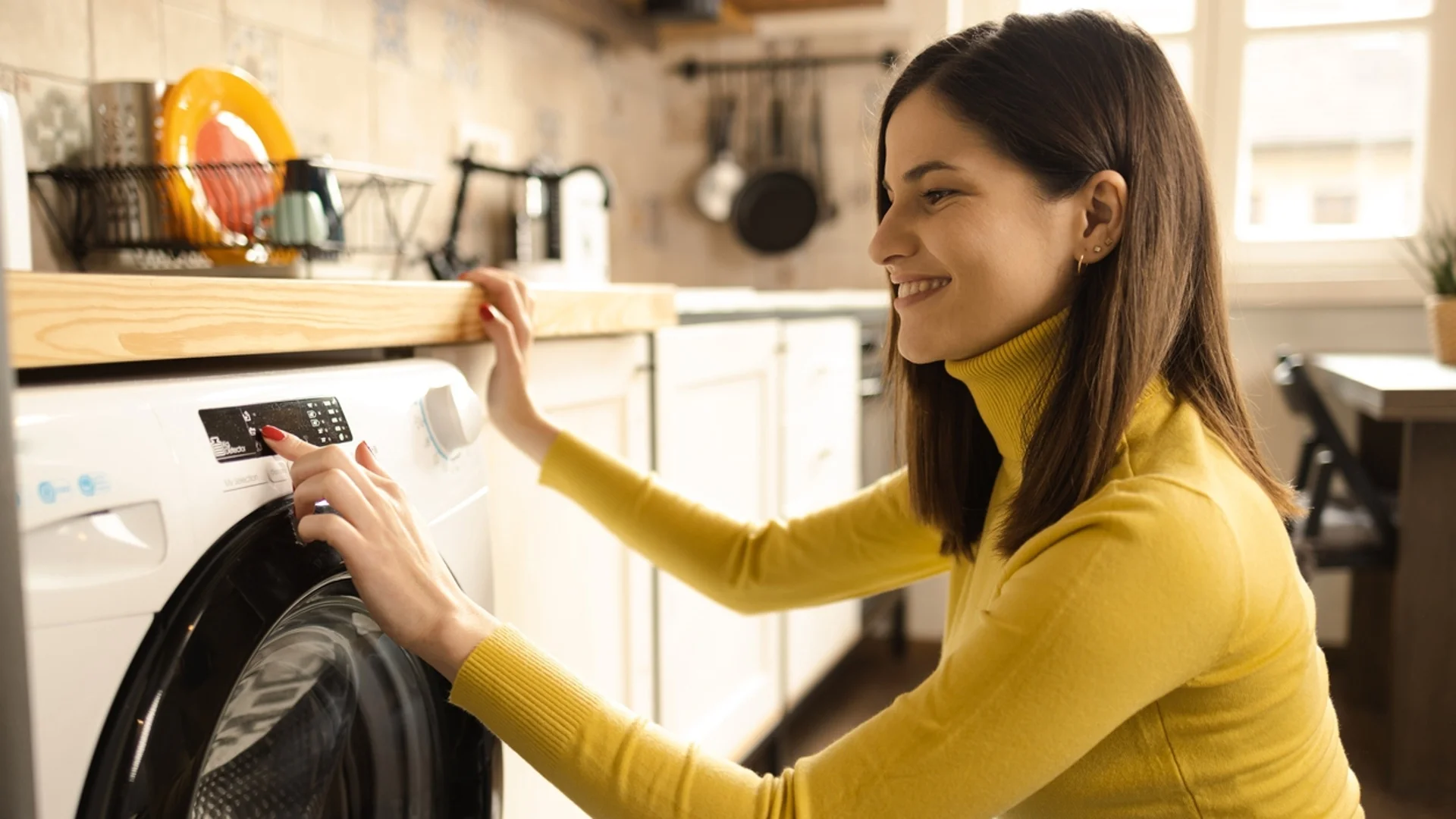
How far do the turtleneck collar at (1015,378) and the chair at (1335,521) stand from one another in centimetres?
143

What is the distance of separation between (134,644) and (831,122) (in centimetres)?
282

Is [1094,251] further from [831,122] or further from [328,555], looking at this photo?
[831,122]

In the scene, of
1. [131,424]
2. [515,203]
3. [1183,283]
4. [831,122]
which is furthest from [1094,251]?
[831,122]

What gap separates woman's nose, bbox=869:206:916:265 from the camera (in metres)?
0.98

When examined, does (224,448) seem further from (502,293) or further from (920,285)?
(920,285)

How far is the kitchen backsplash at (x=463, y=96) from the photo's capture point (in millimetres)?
1381

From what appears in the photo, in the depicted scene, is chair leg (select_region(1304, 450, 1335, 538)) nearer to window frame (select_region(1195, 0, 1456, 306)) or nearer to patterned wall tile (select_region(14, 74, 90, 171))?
window frame (select_region(1195, 0, 1456, 306))

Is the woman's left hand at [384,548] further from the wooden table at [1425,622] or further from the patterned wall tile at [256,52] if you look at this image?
the wooden table at [1425,622]

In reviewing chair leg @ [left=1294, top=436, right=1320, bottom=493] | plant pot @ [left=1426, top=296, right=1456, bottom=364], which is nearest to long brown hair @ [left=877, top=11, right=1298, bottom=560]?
chair leg @ [left=1294, top=436, right=1320, bottom=493]

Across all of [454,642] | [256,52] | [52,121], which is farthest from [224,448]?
[256,52]

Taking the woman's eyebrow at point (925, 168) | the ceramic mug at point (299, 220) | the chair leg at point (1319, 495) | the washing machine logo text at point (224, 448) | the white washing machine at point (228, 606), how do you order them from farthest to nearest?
the chair leg at point (1319, 495), the ceramic mug at point (299, 220), the woman's eyebrow at point (925, 168), the washing machine logo text at point (224, 448), the white washing machine at point (228, 606)

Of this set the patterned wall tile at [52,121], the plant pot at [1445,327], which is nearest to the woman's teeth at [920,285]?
the patterned wall tile at [52,121]

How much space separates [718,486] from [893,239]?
0.93m

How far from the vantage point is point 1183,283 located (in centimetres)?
97
